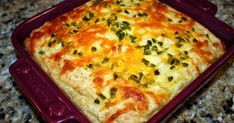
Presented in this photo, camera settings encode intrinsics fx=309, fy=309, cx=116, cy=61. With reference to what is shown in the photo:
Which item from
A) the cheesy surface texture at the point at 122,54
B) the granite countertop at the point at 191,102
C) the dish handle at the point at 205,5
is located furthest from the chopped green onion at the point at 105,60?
the dish handle at the point at 205,5

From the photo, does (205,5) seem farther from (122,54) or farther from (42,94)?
(42,94)

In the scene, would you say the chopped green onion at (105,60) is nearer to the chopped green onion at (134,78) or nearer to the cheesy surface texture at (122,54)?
the cheesy surface texture at (122,54)

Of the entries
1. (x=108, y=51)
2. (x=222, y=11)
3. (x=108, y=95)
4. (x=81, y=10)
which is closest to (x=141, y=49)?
(x=108, y=51)

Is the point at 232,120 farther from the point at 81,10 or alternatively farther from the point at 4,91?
the point at 4,91

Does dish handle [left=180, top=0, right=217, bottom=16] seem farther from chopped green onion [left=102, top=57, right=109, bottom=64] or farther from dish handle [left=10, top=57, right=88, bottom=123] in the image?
dish handle [left=10, top=57, right=88, bottom=123]

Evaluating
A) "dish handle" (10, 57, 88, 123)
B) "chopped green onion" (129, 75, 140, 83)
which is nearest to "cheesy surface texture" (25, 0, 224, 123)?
"chopped green onion" (129, 75, 140, 83)

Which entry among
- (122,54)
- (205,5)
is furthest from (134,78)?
(205,5)
